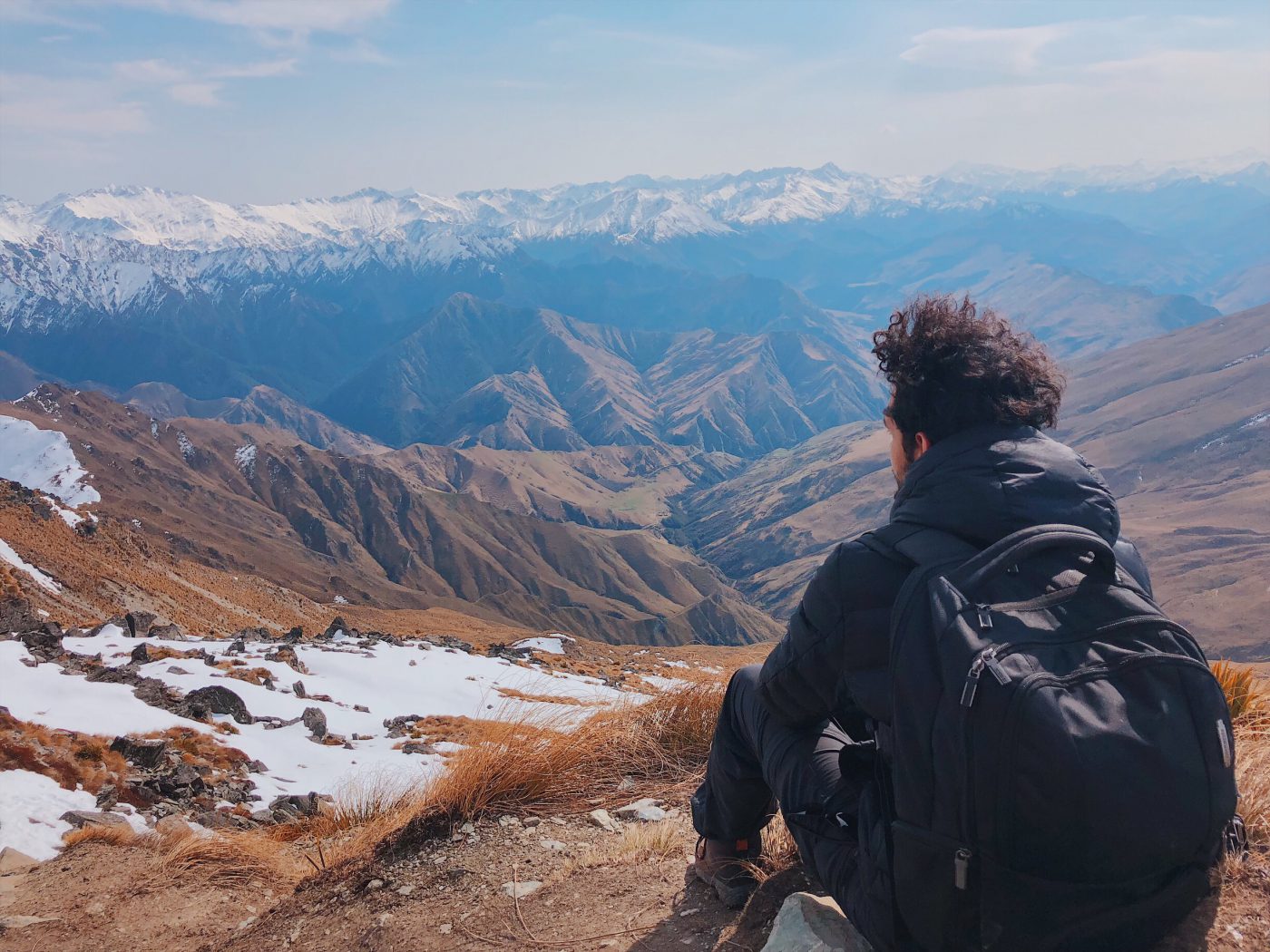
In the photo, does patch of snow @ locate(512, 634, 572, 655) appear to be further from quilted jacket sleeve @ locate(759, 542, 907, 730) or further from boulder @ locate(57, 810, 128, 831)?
quilted jacket sleeve @ locate(759, 542, 907, 730)

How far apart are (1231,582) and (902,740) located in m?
182

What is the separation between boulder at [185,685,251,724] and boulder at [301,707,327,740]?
0.85 m

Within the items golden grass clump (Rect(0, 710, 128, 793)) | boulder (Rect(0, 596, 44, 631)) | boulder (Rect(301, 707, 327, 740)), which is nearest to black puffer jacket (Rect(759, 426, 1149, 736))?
golden grass clump (Rect(0, 710, 128, 793))

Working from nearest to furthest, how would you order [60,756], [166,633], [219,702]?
[60,756], [219,702], [166,633]

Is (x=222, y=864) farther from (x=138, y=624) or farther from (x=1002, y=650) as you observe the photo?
(x=138, y=624)

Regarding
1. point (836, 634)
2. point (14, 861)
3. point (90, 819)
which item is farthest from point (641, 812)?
point (90, 819)

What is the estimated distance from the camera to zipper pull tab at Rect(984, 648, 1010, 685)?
6.99 feet

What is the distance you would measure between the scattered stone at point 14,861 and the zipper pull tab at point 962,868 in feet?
20.6

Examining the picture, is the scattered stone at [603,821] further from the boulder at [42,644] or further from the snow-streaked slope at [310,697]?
the boulder at [42,644]

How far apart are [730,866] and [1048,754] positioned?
2184 millimetres

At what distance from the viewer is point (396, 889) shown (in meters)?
4.21

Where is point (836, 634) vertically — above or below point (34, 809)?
above

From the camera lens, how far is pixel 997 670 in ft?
7.03

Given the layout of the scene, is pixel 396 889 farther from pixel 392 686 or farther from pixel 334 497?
pixel 334 497
